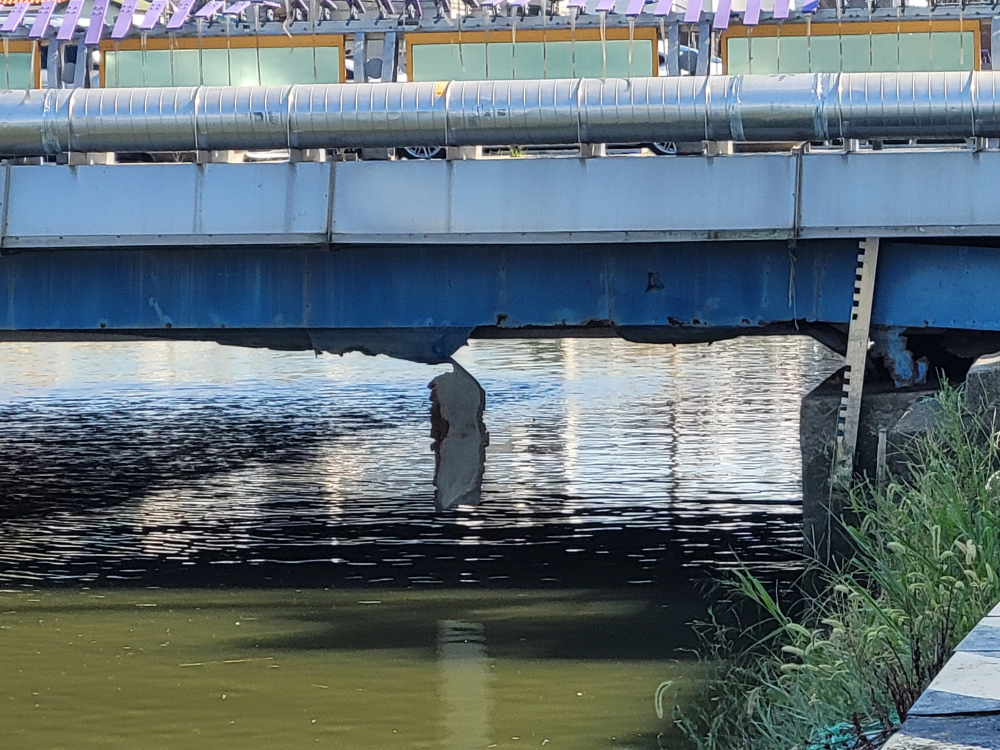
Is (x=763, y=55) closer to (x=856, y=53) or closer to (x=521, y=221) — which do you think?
(x=856, y=53)

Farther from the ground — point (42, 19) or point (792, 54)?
point (42, 19)

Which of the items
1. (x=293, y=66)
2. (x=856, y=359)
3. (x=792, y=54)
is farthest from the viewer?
(x=293, y=66)

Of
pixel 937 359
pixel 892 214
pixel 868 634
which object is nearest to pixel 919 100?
pixel 892 214

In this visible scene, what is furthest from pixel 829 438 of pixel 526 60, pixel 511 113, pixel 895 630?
pixel 895 630

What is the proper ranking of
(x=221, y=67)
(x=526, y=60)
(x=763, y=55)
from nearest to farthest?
1. (x=763, y=55)
2. (x=526, y=60)
3. (x=221, y=67)

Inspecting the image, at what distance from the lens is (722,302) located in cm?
1077

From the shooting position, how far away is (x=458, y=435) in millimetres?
11641

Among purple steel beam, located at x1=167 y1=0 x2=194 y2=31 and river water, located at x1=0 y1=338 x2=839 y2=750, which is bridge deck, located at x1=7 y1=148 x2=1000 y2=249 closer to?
river water, located at x1=0 y1=338 x2=839 y2=750

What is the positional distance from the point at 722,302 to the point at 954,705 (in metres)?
7.22

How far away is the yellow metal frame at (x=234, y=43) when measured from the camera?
566 inches

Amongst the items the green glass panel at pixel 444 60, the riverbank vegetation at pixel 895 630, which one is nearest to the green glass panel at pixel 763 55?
the green glass panel at pixel 444 60

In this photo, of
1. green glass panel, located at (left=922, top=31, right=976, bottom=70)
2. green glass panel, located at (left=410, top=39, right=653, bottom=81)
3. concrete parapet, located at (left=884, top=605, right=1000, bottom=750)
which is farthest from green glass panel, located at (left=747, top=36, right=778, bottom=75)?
concrete parapet, located at (left=884, top=605, right=1000, bottom=750)

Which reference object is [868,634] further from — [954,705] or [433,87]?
[433,87]

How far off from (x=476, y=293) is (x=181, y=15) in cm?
Answer: 479
